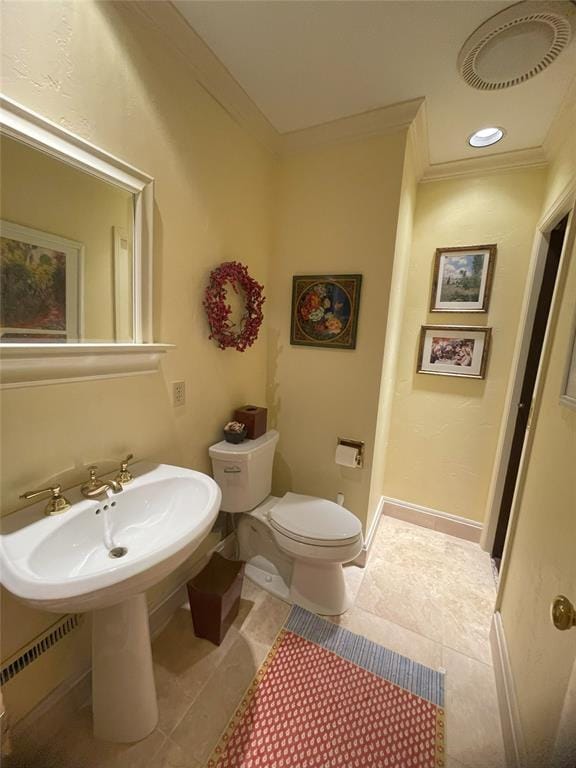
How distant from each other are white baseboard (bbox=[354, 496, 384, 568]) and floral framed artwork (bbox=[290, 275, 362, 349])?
3.98 feet

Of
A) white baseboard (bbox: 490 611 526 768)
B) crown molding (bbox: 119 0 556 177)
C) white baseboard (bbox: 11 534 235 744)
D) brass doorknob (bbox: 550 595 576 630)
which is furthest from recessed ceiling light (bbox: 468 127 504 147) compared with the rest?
white baseboard (bbox: 11 534 235 744)

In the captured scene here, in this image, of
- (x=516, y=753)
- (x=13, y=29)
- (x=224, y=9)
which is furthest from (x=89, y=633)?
(x=224, y=9)

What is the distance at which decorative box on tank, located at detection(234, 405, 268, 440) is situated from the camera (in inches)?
63.6

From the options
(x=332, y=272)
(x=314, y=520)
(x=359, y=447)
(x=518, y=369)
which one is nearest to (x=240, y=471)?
(x=314, y=520)

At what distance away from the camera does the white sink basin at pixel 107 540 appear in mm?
627

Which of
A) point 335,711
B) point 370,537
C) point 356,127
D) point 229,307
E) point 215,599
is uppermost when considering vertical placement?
point 356,127

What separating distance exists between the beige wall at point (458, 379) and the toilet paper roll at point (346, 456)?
672 mm

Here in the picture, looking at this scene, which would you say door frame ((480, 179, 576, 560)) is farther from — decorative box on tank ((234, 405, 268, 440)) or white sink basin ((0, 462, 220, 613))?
white sink basin ((0, 462, 220, 613))

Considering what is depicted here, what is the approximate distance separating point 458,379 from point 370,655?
1607 millimetres

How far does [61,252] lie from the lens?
34.5 inches

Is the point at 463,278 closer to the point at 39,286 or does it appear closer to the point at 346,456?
the point at 346,456

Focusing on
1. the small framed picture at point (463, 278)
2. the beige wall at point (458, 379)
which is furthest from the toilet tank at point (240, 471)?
the small framed picture at point (463, 278)

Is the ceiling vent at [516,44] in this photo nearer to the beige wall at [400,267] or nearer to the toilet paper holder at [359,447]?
the beige wall at [400,267]

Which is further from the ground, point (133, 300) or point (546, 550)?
point (133, 300)
